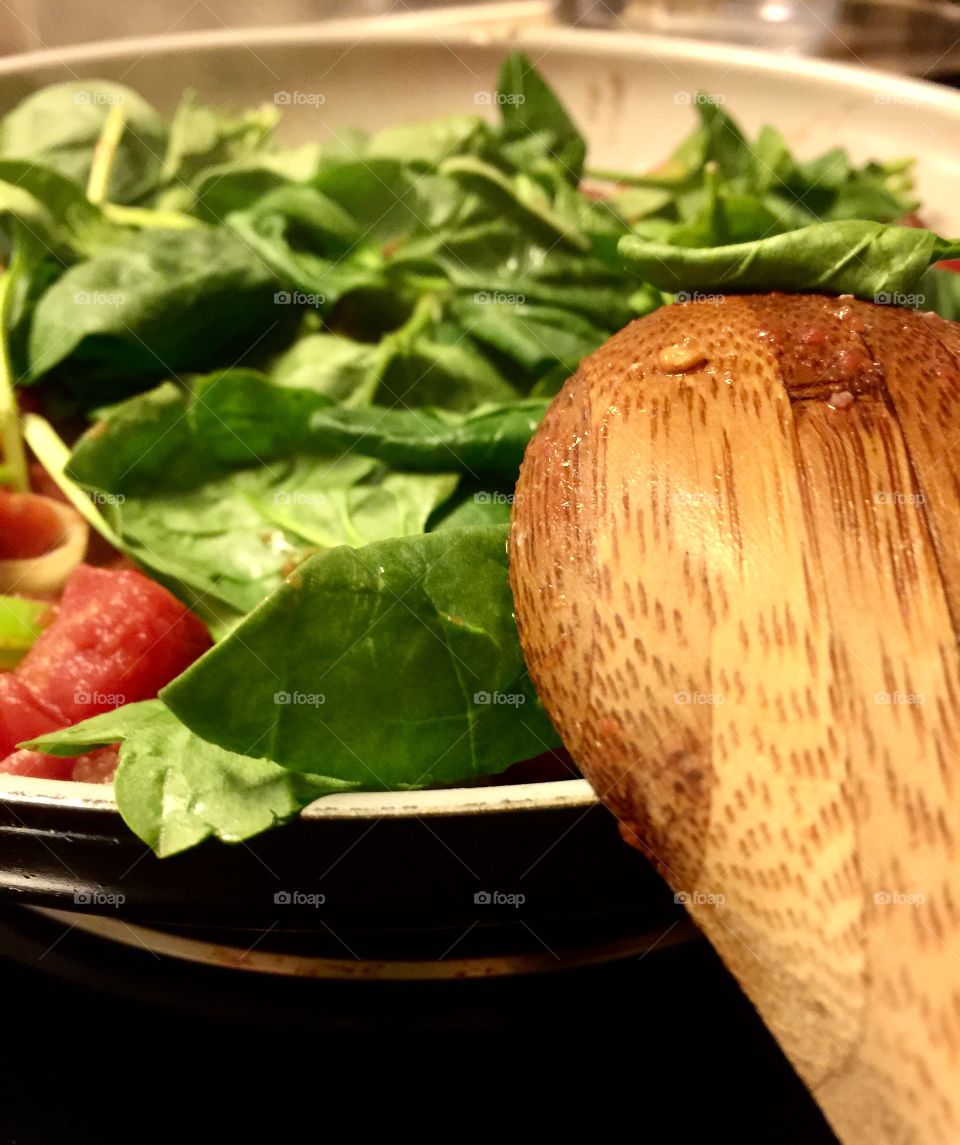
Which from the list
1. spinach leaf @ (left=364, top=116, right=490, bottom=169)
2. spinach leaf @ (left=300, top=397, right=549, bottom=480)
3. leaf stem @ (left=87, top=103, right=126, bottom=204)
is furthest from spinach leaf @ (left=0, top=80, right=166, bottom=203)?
spinach leaf @ (left=300, top=397, right=549, bottom=480)

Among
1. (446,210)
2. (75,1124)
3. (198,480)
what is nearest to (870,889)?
(75,1124)

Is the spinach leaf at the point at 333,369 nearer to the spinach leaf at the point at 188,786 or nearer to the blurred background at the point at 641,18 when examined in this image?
the spinach leaf at the point at 188,786

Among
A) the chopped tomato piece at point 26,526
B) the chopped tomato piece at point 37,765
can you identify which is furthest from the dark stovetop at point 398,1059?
the chopped tomato piece at point 26,526

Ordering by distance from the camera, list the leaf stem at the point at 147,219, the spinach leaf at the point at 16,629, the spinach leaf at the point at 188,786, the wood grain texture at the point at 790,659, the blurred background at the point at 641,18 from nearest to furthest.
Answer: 1. the wood grain texture at the point at 790,659
2. the spinach leaf at the point at 188,786
3. the spinach leaf at the point at 16,629
4. the leaf stem at the point at 147,219
5. the blurred background at the point at 641,18

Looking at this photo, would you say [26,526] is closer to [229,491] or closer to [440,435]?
[229,491]

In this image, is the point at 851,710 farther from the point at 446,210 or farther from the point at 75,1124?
the point at 446,210

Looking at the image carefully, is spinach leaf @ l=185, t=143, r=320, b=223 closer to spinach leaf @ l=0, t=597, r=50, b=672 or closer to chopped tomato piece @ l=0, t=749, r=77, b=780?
spinach leaf @ l=0, t=597, r=50, b=672
